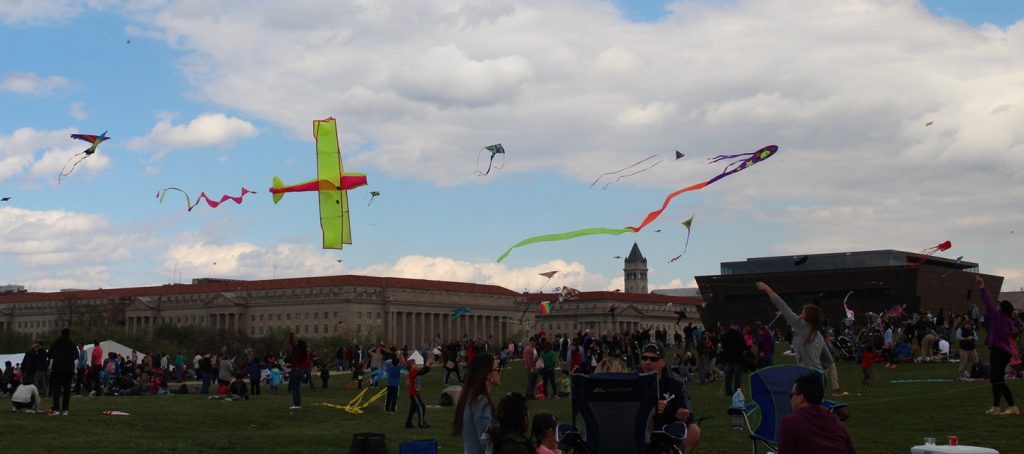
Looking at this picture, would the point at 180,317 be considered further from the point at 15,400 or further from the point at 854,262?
the point at 15,400

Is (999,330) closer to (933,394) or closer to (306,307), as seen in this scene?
(933,394)

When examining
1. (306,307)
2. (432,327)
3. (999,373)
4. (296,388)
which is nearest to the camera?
(999,373)

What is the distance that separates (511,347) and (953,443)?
4543cm

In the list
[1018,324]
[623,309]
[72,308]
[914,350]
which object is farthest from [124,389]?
[623,309]

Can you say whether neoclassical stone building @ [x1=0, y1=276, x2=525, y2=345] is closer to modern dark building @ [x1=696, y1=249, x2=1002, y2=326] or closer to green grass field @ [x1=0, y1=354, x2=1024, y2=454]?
modern dark building @ [x1=696, y1=249, x2=1002, y2=326]

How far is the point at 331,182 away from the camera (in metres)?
15.7

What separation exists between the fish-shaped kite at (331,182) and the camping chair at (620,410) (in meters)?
6.82

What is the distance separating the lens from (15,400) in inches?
861

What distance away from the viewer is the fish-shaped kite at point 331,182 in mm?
15609

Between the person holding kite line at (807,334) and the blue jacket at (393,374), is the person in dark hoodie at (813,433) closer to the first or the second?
the person holding kite line at (807,334)

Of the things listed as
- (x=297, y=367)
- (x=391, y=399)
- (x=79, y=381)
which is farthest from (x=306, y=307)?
(x=391, y=399)

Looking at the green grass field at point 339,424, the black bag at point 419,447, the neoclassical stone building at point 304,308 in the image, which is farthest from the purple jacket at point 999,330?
the neoclassical stone building at point 304,308

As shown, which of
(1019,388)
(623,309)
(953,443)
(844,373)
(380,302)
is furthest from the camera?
(623,309)

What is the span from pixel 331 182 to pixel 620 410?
7383 mm
